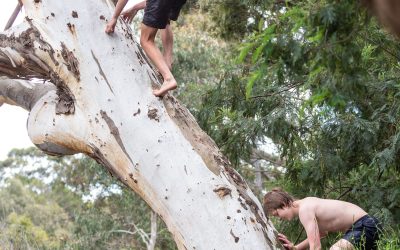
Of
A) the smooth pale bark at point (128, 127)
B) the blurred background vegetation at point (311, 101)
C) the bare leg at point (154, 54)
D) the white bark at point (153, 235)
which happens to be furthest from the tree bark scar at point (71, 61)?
the white bark at point (153, 235)

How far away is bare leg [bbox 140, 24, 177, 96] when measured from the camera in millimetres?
5410

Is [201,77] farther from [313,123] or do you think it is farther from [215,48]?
[313,123]

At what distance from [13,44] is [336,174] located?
491 centimetres

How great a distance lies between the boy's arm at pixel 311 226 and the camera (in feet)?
18.4

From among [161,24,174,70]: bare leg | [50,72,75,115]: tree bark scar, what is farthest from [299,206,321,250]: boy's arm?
[50,72,75,115]: tree bark scar

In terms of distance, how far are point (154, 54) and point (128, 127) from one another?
2.08ft

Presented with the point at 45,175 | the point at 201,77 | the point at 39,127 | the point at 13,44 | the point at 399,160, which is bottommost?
the point at 45,175

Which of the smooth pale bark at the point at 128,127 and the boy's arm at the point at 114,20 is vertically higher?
the boy's arm at the point at 114,20

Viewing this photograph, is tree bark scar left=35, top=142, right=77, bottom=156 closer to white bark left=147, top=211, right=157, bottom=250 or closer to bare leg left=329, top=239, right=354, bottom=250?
bare leg left=329, top=239, right=354, bottom=250

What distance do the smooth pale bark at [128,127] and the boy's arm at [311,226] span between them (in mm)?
585

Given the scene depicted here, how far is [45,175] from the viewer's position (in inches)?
1186

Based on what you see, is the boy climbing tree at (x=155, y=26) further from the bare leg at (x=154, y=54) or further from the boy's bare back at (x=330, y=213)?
the boy's bare back at (x=330, y=213)

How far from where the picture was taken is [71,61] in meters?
5.53

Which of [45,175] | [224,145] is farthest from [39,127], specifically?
[45,175]
